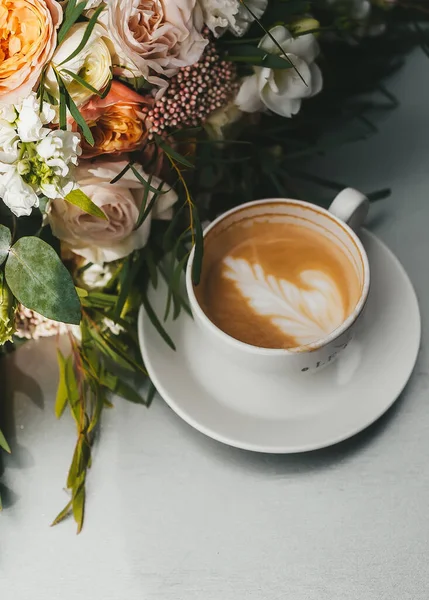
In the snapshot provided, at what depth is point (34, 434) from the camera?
667 mm

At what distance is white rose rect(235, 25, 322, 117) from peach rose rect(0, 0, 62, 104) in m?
0.19

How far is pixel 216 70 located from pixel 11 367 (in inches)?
13.0

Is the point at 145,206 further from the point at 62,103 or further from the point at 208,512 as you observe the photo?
the point at 208,512

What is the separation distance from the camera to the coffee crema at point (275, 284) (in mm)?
630

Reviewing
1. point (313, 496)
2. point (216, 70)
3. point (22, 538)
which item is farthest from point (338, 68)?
point (22, 538)

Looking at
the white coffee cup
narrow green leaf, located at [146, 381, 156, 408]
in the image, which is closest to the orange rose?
the white coffee cup

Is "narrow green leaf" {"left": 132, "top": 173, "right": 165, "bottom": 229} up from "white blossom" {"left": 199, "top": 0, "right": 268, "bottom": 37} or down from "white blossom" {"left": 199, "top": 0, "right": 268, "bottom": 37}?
down

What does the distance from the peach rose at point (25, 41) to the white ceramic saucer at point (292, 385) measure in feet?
0.77

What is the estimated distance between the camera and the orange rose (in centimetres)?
57

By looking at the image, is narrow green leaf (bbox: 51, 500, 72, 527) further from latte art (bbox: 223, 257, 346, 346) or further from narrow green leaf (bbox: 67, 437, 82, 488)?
latte art (bbox: 223, 257, 346, 346)

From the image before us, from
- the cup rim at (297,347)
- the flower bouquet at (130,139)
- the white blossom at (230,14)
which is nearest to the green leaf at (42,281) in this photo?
the flower bouquet at (130,139)

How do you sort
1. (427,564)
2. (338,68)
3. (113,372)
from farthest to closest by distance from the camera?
(338,68) → (113,372) → (427,564)

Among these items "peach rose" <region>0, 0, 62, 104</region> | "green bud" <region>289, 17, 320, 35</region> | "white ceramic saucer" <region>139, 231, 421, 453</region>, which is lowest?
"white ceramic saucer" <region>139, 231, 421, 453</region>

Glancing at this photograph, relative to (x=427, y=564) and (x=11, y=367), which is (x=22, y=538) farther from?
(x=427, y=564)
